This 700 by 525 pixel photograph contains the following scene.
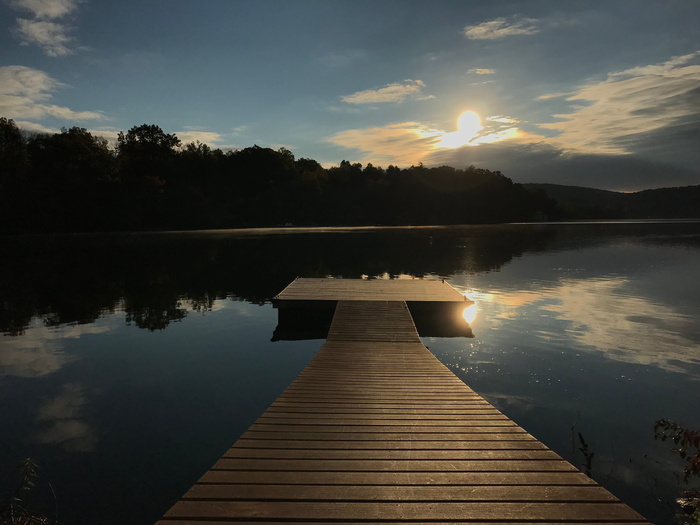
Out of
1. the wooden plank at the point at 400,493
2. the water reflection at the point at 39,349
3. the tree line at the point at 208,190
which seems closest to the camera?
the wooden plank at the point at 400,493

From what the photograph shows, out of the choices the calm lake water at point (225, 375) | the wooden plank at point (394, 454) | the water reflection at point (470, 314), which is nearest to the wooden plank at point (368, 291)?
the water reflection at point (470, 314)

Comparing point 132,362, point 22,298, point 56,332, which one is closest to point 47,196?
point 22,298

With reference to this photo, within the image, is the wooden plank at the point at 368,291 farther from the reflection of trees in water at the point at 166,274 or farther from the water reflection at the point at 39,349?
the water reflection at the point at 39,349

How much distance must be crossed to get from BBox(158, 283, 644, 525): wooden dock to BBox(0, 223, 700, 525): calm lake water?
2093mm

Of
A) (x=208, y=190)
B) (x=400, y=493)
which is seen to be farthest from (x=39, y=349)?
(x=208, y=190)

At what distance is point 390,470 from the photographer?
445 cm

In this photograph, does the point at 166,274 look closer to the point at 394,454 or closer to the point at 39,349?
the point at 39,349

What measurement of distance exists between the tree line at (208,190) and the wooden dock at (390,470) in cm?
7549

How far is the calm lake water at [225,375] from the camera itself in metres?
6.51

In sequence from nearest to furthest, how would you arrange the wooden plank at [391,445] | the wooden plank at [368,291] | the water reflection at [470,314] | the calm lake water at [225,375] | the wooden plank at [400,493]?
the wooden plank at [400,493], the wooden plank at [391,445], the calm lake water at [225,375], the wooden plank at [368,291], the water reflection at [470,314]

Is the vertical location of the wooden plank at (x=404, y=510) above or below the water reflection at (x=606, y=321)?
above

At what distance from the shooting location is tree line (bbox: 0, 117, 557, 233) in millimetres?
69000

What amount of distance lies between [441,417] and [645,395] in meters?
5.88

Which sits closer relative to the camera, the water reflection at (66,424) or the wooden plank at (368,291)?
the water reflection at (66,424)
